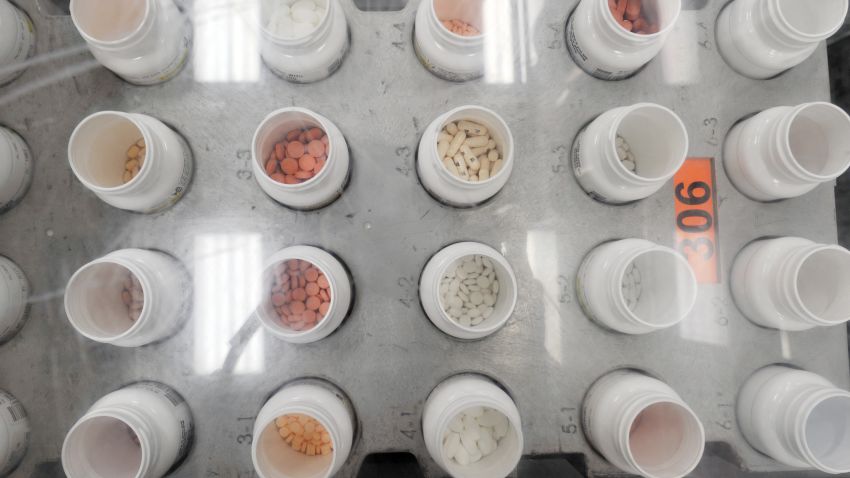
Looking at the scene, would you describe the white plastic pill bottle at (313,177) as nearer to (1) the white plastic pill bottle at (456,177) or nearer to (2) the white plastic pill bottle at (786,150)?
(1) the white plastic pill bottle at (456,177)

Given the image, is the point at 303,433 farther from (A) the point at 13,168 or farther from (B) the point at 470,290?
(A) the point at 13,168

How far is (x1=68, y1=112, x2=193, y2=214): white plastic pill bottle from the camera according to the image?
2.06 ft

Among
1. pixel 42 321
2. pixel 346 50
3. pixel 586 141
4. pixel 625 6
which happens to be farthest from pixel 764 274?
pixel 42 321

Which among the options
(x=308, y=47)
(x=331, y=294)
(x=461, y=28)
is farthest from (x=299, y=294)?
(x=461, y=28)

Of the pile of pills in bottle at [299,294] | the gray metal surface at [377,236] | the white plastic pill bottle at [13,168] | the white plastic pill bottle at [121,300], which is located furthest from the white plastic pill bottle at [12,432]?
the pile of pills in bottle at [299,294]

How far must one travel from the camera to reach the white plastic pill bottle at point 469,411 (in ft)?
2.00

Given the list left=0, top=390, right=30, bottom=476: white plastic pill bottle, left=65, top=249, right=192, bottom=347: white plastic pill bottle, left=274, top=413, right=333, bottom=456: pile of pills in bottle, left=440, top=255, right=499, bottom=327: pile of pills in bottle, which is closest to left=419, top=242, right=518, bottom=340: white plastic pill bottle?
left=440, top=255, right=499, bottom=327: pile of pills in bottle

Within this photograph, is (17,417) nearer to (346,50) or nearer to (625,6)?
(346,50)

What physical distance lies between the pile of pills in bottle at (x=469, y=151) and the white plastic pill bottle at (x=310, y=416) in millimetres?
335

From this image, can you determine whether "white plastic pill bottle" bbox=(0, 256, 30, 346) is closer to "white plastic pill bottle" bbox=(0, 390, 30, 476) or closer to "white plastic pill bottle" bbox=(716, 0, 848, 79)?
"white plastic pill bottle" bbox=(0, 390, 30, 476)

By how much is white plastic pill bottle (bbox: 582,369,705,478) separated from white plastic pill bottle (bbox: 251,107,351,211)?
0.45 m

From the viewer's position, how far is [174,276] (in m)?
0.68

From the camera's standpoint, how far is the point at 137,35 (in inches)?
25.1

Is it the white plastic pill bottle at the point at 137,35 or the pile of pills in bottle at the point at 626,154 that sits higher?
the white plastic pill bottle at the point at 137,35
